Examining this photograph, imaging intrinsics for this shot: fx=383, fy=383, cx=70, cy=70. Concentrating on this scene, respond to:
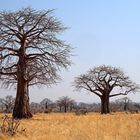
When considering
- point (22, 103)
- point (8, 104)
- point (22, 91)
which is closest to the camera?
point (22, 103)

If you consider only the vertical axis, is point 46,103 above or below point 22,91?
above

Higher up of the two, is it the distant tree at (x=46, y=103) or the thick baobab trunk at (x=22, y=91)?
the distant tree at (x=46, y=103)

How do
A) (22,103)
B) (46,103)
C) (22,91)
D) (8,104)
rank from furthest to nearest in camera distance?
(46,103) → (8,104) → (22,91) → (22,103)

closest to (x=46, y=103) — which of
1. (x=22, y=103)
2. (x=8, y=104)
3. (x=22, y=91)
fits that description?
(x=8, y=104)

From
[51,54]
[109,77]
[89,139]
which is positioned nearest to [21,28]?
[51,54]

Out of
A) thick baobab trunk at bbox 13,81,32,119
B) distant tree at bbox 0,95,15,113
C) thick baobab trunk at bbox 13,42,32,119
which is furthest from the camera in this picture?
distant tree at bbox 0,95,15,113

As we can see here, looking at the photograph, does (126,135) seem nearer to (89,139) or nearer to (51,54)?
(89,139)

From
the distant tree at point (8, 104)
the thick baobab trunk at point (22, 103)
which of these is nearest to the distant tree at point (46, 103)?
the distant tree at point (8, 104)

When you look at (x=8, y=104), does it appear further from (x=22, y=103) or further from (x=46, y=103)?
(x=22, y=103)

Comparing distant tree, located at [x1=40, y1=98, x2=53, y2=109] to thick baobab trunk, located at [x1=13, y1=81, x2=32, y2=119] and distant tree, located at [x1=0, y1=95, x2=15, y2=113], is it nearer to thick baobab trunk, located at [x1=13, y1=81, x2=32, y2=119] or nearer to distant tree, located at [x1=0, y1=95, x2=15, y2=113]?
distant tree, located at [x1=0, y1=95, x2=15, y2=113]

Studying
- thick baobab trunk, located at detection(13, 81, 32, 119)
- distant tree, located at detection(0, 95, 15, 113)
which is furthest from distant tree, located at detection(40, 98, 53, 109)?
thick baobab trunk, located at detection(13, 81, 32, 119)

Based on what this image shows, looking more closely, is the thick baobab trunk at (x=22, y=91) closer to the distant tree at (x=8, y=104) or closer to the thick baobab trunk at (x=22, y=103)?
the thick baobab trunk at (x=22, y=103)

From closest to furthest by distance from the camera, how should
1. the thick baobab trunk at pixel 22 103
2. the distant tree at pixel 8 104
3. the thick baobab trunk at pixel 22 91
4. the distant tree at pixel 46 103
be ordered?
the thick baobab trunk at pixel 22 103 < the thick baobab trunk at pixel 22 91 < the distant tree at pixel 8 104 < the distant tree at pixel 46 103

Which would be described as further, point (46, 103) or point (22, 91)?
point (46, 103)
